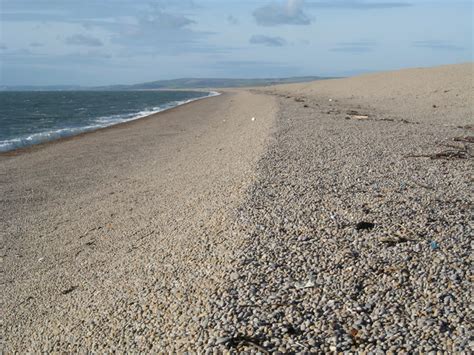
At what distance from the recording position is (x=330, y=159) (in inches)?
344

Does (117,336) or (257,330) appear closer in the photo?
(257,330)

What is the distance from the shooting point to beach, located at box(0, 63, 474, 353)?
141 inches

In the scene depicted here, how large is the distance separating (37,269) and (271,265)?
2.99 meters

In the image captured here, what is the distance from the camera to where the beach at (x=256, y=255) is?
3574 mm

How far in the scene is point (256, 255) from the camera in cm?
464

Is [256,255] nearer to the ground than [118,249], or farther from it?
farther from it

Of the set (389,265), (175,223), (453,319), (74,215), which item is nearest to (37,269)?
(175,223)

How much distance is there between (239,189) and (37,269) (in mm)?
2654

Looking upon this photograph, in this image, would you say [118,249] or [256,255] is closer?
[256,255]

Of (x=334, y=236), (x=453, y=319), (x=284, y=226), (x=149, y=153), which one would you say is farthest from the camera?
(x=149, y=153)

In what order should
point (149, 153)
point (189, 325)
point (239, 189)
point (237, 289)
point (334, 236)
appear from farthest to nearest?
1. point (149, 153)
2. point (239, 189)
3. point (334, 236)
4. point (237, 289)
5. point (189, 325)

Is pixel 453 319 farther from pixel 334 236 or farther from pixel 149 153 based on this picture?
pixel 149 153

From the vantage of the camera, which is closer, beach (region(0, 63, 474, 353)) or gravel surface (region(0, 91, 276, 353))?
beach (region(0, 63, 474, 353))

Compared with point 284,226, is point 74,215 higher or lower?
lower
